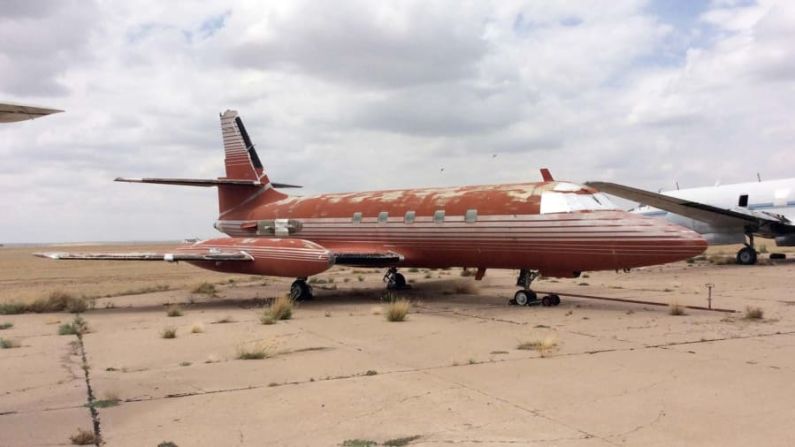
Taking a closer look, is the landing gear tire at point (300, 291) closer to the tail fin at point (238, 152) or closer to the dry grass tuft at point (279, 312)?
the dry grass tuft at point (279, 312)

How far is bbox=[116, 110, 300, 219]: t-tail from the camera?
916 inches

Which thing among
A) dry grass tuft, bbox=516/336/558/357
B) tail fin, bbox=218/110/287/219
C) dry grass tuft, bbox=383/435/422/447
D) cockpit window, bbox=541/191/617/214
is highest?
tail fin, bbox=218/110/287/219

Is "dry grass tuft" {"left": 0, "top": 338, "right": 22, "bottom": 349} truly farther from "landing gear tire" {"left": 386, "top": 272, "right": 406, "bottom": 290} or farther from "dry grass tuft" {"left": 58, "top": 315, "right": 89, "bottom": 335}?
"landing gear tire" {"left": 386, "top": 272, "right": 406, "bottom": 290}

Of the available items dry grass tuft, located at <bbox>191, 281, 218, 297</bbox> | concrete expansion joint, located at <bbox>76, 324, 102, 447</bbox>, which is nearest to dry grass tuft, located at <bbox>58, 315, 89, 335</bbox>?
concrete expansion joint, located at <bbox>76, 324, 102, 447</bbox>

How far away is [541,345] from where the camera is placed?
9.61 metres

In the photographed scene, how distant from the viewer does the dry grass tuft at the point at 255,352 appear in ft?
30.9

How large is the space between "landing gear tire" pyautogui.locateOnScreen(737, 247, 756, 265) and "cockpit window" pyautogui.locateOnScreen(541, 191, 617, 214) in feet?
57.1

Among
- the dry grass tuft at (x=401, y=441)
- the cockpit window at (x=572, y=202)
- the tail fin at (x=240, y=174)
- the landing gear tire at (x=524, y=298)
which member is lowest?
the dry grass tuft at (x=401, y=441)

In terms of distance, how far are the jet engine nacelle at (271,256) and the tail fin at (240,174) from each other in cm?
499

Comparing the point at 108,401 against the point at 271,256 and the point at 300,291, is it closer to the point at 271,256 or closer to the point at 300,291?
the point at 271,256

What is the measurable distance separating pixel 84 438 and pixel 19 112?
9.25ft

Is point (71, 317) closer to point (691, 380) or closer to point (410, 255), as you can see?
point (410, 255)

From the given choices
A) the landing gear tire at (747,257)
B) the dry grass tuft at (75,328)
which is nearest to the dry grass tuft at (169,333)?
the dry grass tuft at (75,328)

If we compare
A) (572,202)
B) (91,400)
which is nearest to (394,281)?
(572,202)
